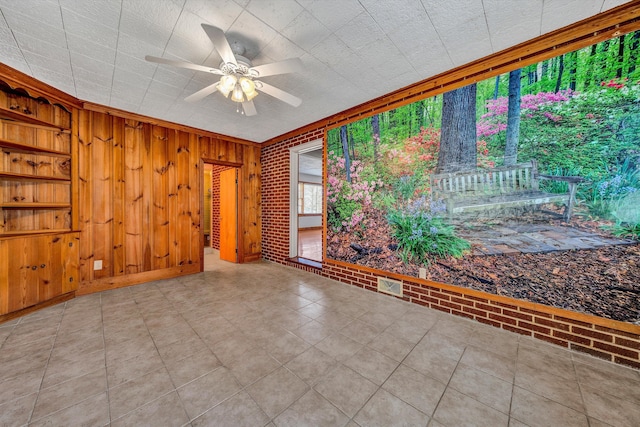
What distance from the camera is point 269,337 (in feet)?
6.61

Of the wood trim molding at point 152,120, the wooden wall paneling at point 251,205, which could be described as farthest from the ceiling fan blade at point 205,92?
the wooden wall paneling at point 251,205

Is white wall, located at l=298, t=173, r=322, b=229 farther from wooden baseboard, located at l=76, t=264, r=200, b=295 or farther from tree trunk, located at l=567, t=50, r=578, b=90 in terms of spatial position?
tree trunk, located at l=567, t=50, r=578, b=90

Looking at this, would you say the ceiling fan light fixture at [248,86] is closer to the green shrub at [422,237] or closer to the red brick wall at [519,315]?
the red brick wall at [519,315]

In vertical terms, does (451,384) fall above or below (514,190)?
below

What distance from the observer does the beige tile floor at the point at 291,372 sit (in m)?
1.28

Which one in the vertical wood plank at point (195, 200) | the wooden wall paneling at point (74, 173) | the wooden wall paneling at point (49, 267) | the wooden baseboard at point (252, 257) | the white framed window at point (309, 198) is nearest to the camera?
the wooden wall paneling at point (49, 267)

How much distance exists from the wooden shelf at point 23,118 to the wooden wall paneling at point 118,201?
0.54m

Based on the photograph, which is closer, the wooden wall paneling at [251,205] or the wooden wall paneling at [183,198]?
the wooden wall paneling at [183,198]

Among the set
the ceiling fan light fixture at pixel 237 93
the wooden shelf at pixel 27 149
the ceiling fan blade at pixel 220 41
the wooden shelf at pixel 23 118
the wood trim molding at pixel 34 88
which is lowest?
the wooden shelf at pixel 27 149

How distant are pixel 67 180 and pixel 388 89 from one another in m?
4.21

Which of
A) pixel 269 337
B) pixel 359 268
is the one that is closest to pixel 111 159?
pixel 269 337

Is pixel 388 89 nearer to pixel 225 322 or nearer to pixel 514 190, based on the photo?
pixel 514 190

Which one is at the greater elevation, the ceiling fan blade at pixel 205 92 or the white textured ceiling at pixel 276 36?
the white textured ceiling at pixel 276 36

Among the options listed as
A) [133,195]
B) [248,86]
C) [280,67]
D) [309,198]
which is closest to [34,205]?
[133,195]
